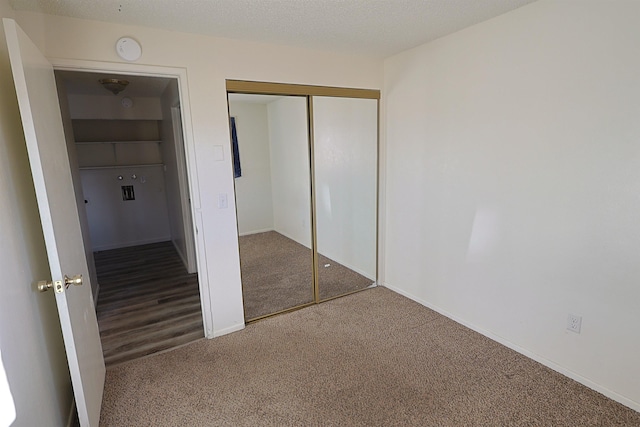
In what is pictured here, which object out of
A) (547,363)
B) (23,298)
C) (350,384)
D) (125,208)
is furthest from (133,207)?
(547,363)

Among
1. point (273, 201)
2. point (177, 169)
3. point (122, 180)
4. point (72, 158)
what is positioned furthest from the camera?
point (122, 180)

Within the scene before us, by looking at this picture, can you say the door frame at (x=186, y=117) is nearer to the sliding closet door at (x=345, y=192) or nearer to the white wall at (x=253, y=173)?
the white wall at (x=253, y=173)

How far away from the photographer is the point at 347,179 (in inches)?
139

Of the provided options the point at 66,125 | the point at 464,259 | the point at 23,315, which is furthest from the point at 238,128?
the point at 464,259

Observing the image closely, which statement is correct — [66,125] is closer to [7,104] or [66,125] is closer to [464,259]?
[7,104]

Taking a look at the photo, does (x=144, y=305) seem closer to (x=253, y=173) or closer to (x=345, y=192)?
(x=253, y=173)

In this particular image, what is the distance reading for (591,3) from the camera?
→ 1793 mm

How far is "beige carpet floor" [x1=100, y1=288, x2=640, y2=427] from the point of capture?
187 centimetres

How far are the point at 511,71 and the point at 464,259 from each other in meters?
1.45

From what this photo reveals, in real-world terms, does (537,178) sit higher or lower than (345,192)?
higher

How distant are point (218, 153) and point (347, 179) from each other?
1.48m

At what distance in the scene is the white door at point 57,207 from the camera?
52.5 inches

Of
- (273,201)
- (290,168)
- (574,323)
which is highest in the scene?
(290,168)

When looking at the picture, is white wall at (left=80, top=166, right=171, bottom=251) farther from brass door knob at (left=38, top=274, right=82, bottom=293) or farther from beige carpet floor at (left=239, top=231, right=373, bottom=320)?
brass door knob at (left=38, top=274, right=82, bottom=293)
